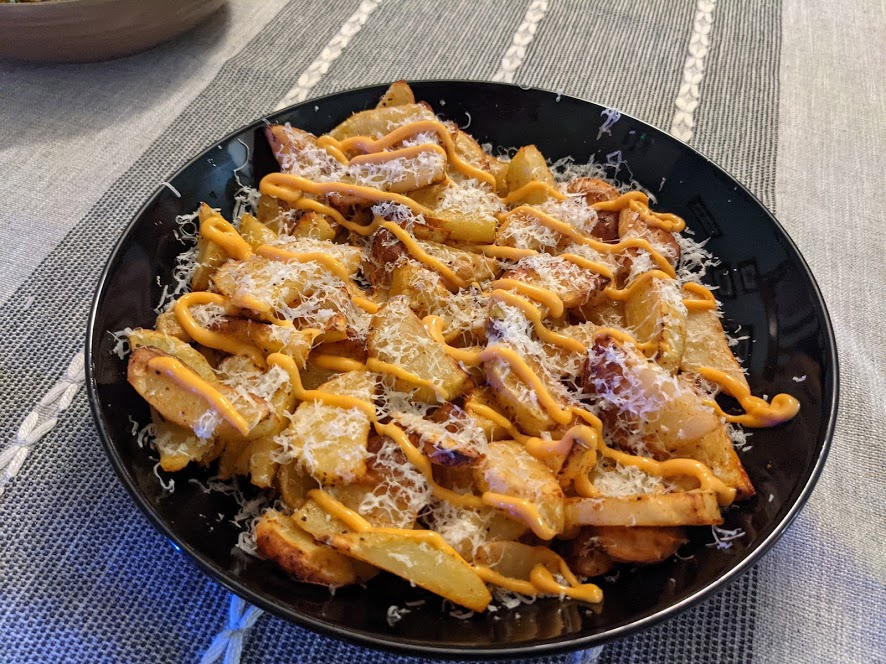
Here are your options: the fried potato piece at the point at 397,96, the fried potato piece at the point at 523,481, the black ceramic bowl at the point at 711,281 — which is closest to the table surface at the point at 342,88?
the black ceramic bowl at the point at 711,281

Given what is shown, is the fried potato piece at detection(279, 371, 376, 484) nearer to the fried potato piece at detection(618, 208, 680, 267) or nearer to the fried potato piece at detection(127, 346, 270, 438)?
the fried potato piece at detection(127, 346, 270, 438)

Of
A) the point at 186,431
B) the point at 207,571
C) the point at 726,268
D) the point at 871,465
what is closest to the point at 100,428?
the point at 186,431

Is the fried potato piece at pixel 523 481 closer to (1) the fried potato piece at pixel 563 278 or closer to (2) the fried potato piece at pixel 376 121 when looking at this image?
(1) the fried potato piece at pixel 563 278

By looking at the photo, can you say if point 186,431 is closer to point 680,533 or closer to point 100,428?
point 100,428

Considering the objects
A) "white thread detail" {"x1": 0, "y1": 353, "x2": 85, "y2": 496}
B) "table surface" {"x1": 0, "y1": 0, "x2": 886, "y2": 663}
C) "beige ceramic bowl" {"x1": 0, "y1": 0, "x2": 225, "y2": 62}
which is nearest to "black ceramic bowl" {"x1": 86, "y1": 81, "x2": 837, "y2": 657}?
"table surface" {"x1": 0, "y1": 0, "x2": 886, "y2": 663}

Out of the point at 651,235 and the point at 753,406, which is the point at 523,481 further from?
the point at 651,235

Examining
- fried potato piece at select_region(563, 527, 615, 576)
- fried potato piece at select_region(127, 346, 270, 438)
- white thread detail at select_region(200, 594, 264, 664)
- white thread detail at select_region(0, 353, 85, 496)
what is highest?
fried potato piece at select_region(127, 346, 270, 438)
